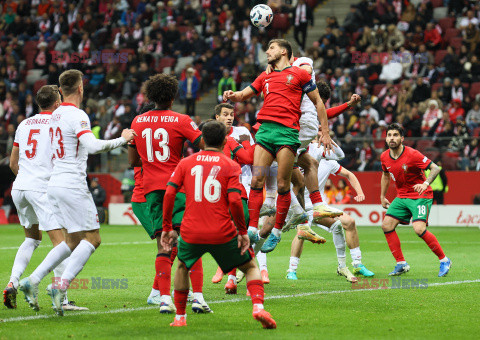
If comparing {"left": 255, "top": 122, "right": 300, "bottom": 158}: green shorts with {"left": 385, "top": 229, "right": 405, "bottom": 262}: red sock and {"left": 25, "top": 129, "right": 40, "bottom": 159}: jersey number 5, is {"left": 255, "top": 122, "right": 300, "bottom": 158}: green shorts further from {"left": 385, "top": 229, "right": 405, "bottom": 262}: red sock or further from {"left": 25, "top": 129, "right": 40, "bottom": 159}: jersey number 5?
{"left": 385, "top": 229, "right": 405, "bottom": 262}: red sock

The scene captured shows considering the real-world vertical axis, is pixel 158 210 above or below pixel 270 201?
above

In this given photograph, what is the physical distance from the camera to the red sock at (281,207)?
32.4ft

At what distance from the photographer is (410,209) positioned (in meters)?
12.3

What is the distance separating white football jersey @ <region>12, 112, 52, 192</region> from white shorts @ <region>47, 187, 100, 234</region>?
2.79ft

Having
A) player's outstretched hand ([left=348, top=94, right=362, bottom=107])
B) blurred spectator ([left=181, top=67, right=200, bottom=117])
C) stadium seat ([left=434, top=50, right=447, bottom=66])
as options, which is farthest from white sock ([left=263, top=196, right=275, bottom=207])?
blurred spectator ([left=181, top=67, right=200, bottom=117])

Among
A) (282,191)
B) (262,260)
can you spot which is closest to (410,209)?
(262,260)

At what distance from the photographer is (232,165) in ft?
23.1

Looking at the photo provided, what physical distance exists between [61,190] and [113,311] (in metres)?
1.44

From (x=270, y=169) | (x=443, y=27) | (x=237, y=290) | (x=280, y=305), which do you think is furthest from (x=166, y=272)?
(x=443, y=27)

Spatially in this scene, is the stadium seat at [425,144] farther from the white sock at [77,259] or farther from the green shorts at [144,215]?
the white sock at [77,259]

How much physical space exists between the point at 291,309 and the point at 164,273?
1414 millimetres

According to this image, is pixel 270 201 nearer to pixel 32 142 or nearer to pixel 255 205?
pixel 255 205

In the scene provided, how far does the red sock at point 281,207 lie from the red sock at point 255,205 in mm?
390

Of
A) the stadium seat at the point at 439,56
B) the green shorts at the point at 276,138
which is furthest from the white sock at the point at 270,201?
the stadium seat at the point at 439,56
